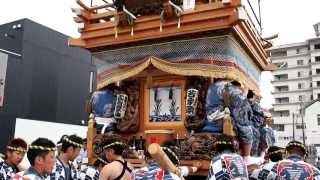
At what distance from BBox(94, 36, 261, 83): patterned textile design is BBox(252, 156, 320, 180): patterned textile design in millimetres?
1822

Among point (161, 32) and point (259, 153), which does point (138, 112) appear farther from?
point (259, 153)

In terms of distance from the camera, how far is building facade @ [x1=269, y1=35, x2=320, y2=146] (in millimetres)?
41781

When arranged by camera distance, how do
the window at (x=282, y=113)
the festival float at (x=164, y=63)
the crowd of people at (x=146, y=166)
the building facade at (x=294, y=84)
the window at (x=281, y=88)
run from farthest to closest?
the window at (x=281, y=88) < the window at (x=282, y=113) < the building facade at (x=294, y=84) < the festival float at (x=164, y=63) < the crowd of people at (x=146, y=166)

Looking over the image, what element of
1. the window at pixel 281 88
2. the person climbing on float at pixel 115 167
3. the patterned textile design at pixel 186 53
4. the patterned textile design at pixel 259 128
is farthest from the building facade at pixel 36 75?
the window at pixel 281 88

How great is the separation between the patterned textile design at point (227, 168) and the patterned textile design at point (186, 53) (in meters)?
1.93

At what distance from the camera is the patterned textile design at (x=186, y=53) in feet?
16.7

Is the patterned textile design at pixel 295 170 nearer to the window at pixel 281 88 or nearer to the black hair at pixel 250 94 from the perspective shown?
the black hair at pixel 250 94

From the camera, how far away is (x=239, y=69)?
537 centimetres

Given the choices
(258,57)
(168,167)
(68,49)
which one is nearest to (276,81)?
(68,49)

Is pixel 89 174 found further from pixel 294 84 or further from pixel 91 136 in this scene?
pixel 294 84

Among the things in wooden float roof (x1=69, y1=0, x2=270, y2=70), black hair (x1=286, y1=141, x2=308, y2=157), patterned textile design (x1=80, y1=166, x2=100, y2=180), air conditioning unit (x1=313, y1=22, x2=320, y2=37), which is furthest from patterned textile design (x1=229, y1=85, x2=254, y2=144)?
air conditioning unit (x1=313, y1=22, x2=320, y2=37)

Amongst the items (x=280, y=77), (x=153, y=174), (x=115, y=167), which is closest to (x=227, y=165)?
(x=153, y=174)

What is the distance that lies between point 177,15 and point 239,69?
121 cm

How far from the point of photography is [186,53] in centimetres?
535
